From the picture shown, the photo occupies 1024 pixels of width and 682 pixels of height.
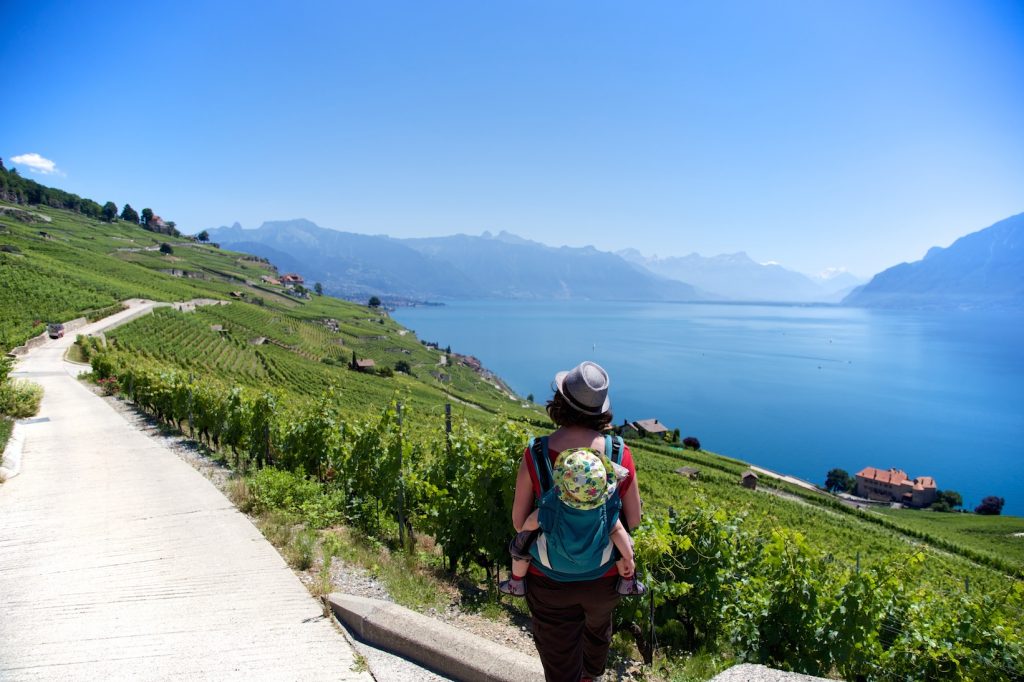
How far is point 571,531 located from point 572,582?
406mm

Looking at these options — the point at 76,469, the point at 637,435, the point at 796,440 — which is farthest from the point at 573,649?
the point at 796,440

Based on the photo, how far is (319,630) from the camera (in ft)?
13.4

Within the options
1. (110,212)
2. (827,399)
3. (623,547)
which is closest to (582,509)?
(623,547)

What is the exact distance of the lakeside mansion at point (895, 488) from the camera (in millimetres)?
56406

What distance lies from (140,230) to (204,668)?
168m

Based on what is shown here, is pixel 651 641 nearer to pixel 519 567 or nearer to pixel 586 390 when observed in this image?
pixel 519 567

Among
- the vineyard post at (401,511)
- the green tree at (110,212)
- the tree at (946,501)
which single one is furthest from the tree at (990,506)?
the green tree at (110,212)

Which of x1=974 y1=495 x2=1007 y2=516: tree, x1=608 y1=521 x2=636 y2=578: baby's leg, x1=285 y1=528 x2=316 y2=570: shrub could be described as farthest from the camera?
x1=974 y1=495 x2=1007 y2=516: tree

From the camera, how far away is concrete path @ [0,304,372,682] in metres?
3.68

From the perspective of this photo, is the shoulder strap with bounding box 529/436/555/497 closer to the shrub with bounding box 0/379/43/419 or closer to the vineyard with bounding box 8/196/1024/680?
the vineyard with bounding box 8/196/1024/680

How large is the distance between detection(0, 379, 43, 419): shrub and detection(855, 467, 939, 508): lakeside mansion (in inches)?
2924

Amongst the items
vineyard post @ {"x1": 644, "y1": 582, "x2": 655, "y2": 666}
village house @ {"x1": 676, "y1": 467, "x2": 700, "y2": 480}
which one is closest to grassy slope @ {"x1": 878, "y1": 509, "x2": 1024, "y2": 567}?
village house @ {"x1": 676, "y1": 467, "x2": 700, "y2": 480}

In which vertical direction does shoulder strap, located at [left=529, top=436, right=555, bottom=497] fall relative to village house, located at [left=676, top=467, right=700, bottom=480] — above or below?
above

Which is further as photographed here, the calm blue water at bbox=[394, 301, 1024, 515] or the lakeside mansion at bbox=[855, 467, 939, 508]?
the calm blue water at bbox=[394, 301, 1024, 515]
